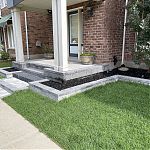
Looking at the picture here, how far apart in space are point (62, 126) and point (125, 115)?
49.9 inches

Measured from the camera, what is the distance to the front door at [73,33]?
8469 mm

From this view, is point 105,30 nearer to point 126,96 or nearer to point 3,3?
point 126,96

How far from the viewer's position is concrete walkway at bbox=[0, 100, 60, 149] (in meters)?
2.87

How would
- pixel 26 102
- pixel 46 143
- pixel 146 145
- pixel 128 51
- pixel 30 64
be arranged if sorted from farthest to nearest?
1. pixel 30 64
2. pixel 128 51
3. pixel 26 102
4. pixel 46 143
5. pixel 146 145

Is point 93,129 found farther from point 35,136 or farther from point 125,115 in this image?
point 35,136

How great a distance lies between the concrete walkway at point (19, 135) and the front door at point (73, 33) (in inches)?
209

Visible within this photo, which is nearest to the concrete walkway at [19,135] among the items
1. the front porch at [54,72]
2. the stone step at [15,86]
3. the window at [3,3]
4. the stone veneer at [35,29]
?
the stone step at [15,86]

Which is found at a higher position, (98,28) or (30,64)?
(98,28)

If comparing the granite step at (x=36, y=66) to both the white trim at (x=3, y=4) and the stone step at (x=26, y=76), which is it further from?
the white trim at (x=3, y=4)

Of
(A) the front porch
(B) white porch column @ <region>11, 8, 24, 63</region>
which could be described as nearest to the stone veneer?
(B) white porch column @ <region>11, 8, 24, 63</region>

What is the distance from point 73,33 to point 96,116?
5917 mm

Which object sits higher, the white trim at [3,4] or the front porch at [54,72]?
the white trim at [3,4]

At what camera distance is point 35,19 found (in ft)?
38.3

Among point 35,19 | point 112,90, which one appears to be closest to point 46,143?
point 112,90
